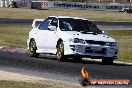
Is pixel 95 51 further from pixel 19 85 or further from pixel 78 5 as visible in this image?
pixel 78 5

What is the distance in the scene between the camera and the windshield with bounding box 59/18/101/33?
1781 cm

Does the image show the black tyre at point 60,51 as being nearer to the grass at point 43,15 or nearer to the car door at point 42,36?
the car door at point 42,36

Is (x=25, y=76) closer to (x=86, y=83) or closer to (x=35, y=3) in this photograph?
(x=86, y=83)

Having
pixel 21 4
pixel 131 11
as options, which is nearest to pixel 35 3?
pixel 21 4

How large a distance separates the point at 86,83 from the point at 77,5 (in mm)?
81522

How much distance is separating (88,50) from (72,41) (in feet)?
1.96

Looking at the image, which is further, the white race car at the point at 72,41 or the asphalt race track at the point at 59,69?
the white race car at the point at 72,41

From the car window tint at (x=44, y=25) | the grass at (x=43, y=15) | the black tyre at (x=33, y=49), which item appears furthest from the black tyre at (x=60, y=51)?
the grass at (x=43, y=15)

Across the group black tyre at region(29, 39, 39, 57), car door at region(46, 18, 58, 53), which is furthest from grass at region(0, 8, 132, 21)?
car door at region(46, 18, 58, 53)

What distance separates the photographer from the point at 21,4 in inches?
3351

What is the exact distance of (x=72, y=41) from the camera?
1684cm

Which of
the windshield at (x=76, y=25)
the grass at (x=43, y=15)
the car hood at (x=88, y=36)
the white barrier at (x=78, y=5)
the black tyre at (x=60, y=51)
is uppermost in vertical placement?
the windshield at (x=76, y=25)

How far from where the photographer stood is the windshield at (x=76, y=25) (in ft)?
58.4

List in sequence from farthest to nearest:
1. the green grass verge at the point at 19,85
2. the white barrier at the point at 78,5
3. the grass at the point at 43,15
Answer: the white barrier at the point at 78,5 < the grass at the point at 43,15 < the green grass verge at the point at 19,85
